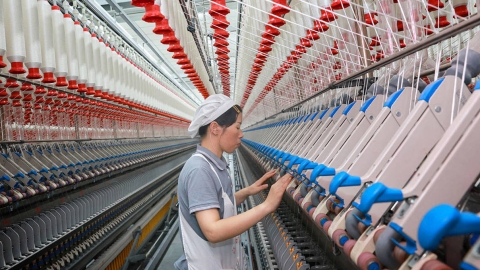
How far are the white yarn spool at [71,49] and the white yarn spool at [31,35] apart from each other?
573 millimetres

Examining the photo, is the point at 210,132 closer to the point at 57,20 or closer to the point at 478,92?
the point at 478,92

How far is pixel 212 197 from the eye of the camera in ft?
6.68

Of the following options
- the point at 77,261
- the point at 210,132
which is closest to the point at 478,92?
the point at 210,132

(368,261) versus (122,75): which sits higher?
(122,75)

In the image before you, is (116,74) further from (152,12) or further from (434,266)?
(434,266)

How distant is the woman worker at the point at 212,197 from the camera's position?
6.46 feet

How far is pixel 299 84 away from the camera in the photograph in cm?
453

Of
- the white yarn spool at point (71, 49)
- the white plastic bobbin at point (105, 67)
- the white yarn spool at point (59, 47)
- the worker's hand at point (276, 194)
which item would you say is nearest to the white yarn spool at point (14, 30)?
the white yarn spool at point (59, 47)

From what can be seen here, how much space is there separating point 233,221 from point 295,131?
1.58m

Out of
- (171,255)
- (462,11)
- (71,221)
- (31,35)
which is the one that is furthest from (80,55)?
(171,255)

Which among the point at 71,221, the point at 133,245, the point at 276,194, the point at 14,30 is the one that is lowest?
the point at 133,245

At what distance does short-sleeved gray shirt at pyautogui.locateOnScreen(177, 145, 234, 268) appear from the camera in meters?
2.02

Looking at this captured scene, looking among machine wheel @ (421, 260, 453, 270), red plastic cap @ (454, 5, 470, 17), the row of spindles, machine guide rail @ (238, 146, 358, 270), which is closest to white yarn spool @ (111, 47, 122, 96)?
the row of spindles

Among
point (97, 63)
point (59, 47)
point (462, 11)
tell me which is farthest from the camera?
point (97, 63)
